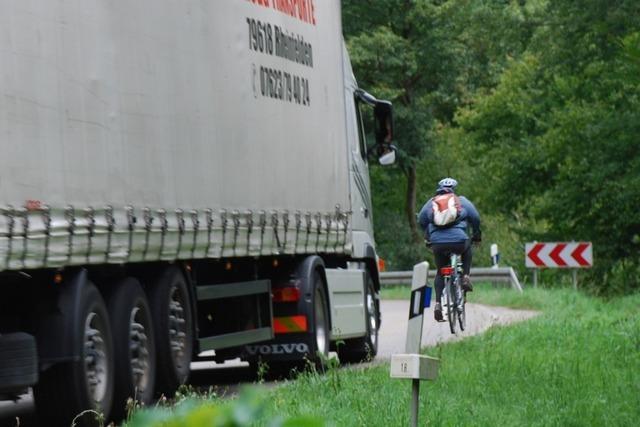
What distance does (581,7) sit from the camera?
30.1m

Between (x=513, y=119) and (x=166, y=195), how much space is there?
43.0 meters

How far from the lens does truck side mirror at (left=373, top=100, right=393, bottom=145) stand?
18562 millimetres

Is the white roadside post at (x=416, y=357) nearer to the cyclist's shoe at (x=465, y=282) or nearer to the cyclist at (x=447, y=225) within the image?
the cyclist at (x=447, y=225)

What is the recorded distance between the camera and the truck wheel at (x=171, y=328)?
1209cm

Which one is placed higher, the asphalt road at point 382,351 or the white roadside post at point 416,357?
the white roadside post at point 416,357

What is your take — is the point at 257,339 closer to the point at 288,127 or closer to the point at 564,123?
the point at 288,127

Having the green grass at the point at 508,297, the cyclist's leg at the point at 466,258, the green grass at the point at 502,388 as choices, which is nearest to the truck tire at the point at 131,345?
the green grass at the point at 502,388

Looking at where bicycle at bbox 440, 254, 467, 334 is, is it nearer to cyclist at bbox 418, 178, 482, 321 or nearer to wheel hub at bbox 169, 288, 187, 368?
cyclist at bbox 418, 178, 482, 321

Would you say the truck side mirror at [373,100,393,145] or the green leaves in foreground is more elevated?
the truck side mirror at [373,100,393,145]

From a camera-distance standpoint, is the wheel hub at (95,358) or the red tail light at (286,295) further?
the red tail light at (286,295)

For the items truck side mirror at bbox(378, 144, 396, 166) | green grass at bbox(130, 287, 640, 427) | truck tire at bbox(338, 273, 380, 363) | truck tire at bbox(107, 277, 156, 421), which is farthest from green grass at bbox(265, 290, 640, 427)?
truck side mirror at bbox(378, 144, 396, 166)

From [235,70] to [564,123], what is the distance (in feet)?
97.2

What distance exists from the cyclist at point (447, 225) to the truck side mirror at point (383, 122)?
5.76 feet

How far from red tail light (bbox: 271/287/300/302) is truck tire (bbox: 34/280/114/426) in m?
4.47
